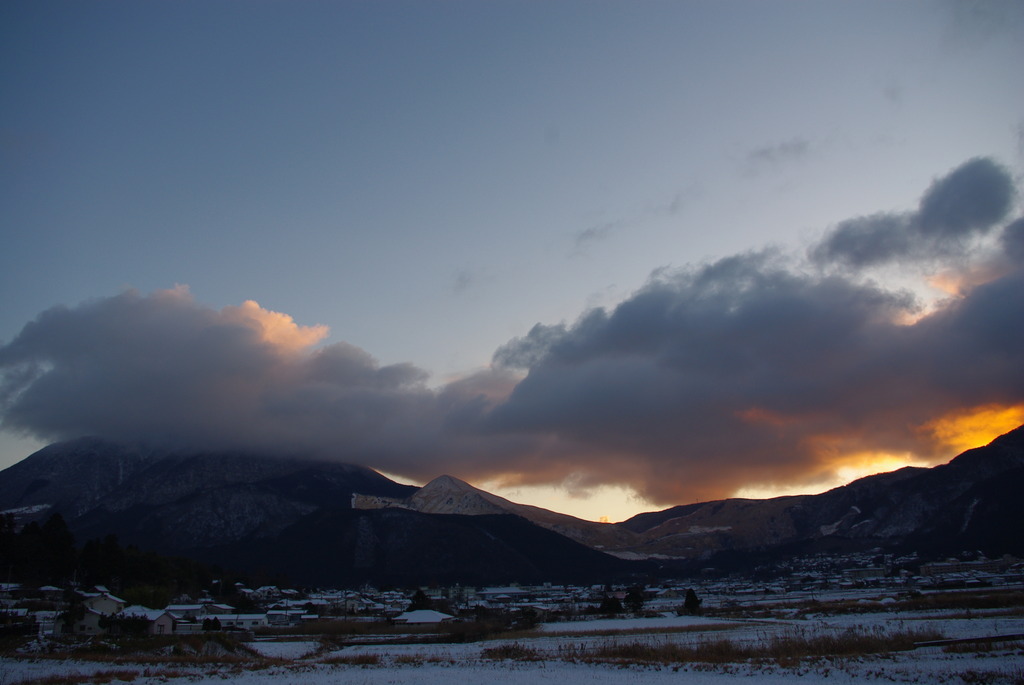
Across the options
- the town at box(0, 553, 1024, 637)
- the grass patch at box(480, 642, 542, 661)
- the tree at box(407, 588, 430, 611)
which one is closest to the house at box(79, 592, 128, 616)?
the town at box(0, 553, 1024, 637)

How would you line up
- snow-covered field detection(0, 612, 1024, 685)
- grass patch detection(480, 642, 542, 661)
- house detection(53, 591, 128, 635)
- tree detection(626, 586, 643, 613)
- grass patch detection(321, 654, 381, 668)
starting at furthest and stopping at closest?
tree detection(626, 586, 643, 613) < house detection(53, 591, 128, 635) < grass patch detection(480, 642, 542, 661) < grass patch detection(321, 654, 381, 668) < snow-covered field detection(0, 612, 1024, 685)

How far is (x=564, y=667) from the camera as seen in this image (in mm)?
45406

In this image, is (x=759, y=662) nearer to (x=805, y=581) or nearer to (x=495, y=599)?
(x=495, y=599)

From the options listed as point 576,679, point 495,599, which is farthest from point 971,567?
point 576,679

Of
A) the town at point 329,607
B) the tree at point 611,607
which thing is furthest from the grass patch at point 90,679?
the tree at point 611,607

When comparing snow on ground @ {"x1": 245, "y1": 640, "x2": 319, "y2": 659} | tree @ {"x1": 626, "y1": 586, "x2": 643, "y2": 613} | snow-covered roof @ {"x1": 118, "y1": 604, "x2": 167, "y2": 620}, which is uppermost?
snow-covered roof @ {"x1": 118, "y1": 604, "x2": 167, "y2": 620}

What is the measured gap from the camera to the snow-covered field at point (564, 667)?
1362 inches

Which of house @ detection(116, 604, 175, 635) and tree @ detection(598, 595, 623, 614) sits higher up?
house @ detection(116, 604, 175, 635)

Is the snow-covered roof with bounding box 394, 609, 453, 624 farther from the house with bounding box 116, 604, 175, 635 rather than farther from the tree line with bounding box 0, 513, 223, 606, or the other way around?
the house with bounding box 116, 604, 175, 635

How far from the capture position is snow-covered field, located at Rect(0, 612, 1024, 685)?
34594 millimetres

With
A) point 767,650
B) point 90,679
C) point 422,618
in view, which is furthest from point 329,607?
point 767,650

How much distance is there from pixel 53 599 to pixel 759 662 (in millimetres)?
88482

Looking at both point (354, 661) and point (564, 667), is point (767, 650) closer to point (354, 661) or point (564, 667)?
point (564, 667)

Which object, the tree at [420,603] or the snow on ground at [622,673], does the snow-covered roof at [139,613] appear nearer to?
the snow on ground at [622,673]
